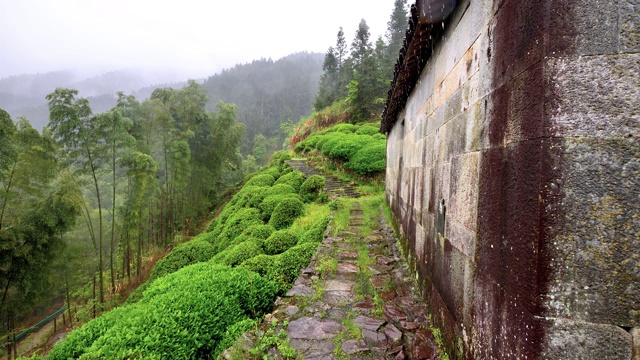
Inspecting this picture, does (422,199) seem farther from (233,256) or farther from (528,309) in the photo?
(233,256)

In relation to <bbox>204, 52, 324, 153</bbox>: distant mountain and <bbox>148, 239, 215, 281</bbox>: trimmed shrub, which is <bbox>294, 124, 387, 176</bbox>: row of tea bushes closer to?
<bbox>148, 239, 215, 281</bbox>: trimmed shrub

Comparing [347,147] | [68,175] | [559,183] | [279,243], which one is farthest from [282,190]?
[559,183]

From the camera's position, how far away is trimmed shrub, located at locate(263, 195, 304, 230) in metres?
10.5

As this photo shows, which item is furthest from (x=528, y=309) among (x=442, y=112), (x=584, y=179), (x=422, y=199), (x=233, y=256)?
(x=233, y=256)

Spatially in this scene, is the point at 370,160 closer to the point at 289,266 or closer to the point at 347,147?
the point at 347,147

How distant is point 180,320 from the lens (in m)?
3.68

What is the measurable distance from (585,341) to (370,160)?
44.8 feet

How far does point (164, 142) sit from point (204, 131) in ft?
11.8

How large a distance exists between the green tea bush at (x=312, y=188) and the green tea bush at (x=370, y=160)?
2.80 meters

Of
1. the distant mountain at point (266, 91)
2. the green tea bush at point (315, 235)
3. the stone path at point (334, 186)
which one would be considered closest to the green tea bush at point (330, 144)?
the stone path at point (334, 186)

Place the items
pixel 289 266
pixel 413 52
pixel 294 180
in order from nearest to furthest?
1. pixel 413 52
2. pixel 289 266
3. pixel 294 180

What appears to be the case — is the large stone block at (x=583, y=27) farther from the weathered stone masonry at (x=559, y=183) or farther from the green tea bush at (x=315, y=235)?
the green tea bush at (x=315, y=235)

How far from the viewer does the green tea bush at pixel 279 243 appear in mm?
7469

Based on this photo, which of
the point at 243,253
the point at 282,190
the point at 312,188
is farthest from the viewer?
the point at 282,190
